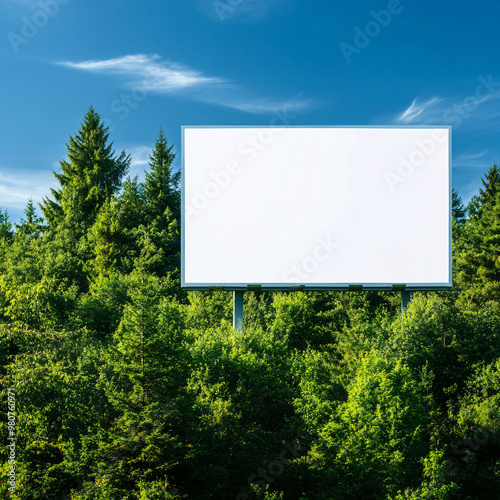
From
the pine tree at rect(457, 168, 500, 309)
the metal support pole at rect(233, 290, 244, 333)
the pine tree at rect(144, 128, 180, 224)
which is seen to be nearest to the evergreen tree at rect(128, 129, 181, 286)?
the pine tree at rect(144, 128, 180, 224)

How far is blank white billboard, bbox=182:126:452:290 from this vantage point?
2144 centimetres

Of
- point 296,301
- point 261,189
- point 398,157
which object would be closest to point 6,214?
point 296,301

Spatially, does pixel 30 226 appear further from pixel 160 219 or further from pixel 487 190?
pixel 487 190

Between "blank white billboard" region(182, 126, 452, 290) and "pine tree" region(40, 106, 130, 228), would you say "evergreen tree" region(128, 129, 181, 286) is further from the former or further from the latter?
"blank white billboard" region(182, 126, 452, 290)

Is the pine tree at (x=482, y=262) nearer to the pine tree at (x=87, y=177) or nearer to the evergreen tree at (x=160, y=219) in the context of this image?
the evergreen tree at (x=160, y=219)

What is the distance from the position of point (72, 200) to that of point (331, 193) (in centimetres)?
2508

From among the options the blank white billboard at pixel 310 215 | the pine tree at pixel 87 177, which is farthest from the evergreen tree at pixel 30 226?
the blank white billboard at pixel 310 215

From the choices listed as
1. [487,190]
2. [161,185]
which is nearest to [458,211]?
[487,190]

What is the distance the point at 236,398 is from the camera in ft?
63.1

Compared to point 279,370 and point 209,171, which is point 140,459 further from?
point 209,171

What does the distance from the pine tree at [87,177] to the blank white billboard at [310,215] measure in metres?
19.8

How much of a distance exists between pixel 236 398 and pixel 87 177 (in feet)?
90.9

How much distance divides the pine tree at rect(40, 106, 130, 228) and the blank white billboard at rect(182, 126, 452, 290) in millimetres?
19800

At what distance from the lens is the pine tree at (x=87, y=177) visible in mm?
39969
